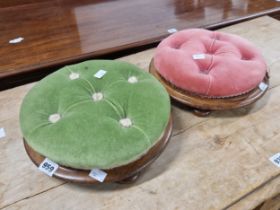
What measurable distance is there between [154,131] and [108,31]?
3.05 ft

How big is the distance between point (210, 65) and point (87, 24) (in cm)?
89

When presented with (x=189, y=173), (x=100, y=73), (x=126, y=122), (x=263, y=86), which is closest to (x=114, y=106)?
(x=126, y=122)

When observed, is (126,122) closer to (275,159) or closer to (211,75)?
(211,75)

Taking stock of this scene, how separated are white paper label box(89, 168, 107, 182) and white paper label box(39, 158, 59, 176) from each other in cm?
10

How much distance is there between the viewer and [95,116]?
0.72 meters

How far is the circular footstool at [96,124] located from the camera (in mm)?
669

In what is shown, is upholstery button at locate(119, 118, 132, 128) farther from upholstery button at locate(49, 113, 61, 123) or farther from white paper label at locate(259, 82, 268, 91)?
white paper label at locate(259, 82, 268, 91)

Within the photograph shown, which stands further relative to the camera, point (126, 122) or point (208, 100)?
point (208, 100)

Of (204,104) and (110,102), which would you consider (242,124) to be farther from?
(110,102)

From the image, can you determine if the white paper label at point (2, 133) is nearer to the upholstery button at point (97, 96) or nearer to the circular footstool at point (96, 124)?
the circular footstool at point (96, 124)

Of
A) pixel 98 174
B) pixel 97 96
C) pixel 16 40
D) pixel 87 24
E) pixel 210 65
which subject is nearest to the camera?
pixel 98 174

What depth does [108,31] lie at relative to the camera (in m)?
1.49

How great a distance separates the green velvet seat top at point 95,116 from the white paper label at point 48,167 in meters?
0.04

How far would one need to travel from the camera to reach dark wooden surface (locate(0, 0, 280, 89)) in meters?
1.28
